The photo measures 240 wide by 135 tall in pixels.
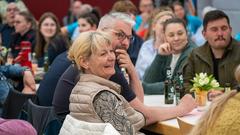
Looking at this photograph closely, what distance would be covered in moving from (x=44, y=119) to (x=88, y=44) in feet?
2.29

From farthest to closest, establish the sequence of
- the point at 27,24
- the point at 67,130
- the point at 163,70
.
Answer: the point at 27,24, the point at 163,70, the point at 67,130

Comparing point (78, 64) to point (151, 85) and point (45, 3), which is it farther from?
point (45, 3)

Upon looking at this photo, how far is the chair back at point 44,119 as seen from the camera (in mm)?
4457

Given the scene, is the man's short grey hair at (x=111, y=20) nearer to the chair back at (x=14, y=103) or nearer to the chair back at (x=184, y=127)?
the chair back at (x=14, y=103)

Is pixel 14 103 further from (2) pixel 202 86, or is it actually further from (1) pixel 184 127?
(1) pixel 184 127

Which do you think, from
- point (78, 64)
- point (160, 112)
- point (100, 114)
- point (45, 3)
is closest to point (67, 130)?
point (100, 114)

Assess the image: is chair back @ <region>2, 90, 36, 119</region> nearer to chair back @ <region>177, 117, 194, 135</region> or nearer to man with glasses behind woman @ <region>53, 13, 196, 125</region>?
man with glasses behind woman @ <region>53, 13, 196, 125</region>

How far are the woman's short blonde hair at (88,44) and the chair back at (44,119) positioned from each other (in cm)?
45

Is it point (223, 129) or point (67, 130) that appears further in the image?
point (67, 130)

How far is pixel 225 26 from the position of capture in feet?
18.7

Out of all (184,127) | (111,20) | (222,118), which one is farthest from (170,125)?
(222,118)

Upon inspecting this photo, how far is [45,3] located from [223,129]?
14.2m

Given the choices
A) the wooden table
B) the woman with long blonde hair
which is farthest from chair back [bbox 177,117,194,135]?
the woman with long blonde hair

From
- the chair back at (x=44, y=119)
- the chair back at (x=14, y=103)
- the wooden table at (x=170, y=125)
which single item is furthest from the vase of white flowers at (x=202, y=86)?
the chair back at (x=14, y=103)
